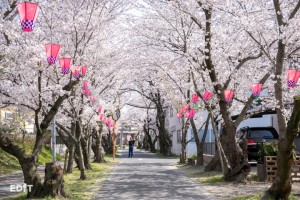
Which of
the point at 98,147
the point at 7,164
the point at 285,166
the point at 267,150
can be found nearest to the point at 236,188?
the point at 267,150

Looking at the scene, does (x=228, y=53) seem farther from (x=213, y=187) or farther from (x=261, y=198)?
(x=261, y=198)

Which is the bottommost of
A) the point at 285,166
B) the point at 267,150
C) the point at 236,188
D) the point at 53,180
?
the point at 236,188

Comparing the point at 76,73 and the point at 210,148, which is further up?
the point at 76,73

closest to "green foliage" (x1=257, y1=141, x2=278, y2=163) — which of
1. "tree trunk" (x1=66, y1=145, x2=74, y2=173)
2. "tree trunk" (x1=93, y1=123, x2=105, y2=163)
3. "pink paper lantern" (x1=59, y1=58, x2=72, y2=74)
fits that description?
"pink paper lantern" (x1=59, y1=58, x2=72, y2=74)

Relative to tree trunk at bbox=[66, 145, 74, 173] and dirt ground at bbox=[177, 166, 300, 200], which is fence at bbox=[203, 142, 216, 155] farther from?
tree trunk at bbox=[66, 145, 74, 173]

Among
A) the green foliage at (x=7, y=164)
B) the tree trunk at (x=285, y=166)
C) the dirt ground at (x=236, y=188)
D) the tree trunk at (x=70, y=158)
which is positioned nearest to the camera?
the tree trunk at (x=285, y=166)

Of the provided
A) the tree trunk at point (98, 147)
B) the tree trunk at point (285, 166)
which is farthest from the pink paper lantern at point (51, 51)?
the tree trunk at point (98, 147)

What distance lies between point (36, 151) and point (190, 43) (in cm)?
880

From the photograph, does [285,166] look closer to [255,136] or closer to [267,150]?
[267,150]

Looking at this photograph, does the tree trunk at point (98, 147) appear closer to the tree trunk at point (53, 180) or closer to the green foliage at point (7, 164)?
the green foliage at point (7, 164)

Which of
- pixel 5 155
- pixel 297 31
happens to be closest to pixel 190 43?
pixel 297 31

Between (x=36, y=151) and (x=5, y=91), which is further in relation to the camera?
(x=5, y=91)

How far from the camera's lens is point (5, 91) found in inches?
484

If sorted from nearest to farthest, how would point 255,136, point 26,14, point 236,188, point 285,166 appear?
point 26,14
point 285,166
point 236,188
point 255,136
